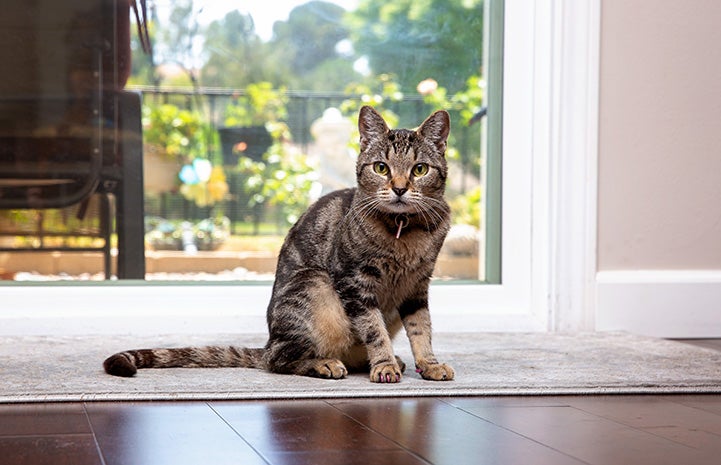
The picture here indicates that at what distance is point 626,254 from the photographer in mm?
3227

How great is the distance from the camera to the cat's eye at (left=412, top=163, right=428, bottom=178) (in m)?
2.25

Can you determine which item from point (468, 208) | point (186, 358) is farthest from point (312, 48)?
point (186, 358)

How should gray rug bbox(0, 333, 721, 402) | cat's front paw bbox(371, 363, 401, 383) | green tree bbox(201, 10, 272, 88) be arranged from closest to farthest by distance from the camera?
gray rug bbox(0, 333, 721, 402)
cat's front paw bbox(371, 363, 401, 383)
green tree bbox(201, 10, 272, 88)

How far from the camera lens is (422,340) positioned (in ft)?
7.46

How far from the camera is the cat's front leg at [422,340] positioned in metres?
2.20

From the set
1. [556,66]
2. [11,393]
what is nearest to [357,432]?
[11,393]

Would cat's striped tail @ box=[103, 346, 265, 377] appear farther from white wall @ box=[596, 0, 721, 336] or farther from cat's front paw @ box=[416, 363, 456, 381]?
white wall @ box=[596, 0, 721, 336]

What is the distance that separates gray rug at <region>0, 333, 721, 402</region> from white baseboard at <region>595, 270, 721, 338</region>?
254 millimetres

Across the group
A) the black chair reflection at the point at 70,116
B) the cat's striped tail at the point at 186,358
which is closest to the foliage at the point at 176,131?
the black chair reflection at the point at 70,116

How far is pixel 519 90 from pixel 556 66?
0.17 meters

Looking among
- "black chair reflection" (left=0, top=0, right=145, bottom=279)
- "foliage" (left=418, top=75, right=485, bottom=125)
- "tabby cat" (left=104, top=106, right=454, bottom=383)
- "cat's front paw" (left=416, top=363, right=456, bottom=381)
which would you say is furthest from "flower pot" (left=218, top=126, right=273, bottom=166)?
"cat's front paw" (left=416, top=363, right=456, bottom=381)

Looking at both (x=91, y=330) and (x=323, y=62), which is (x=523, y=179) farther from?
(x=91, y=330)

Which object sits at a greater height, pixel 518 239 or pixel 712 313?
pixel 518 239

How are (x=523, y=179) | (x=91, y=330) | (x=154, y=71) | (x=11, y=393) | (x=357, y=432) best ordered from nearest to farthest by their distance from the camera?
(x=357, y=432) → (x=11, y=393) → (x=91, y=330) → (x=523, y=179) → (x=154, y=71)
